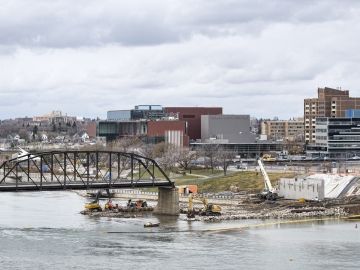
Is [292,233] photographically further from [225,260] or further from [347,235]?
[225,260]

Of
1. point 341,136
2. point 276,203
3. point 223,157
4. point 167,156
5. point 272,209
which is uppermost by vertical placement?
point 341,136

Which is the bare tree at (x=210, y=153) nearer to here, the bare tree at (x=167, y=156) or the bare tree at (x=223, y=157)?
the bare tree at (x=223, y=157)

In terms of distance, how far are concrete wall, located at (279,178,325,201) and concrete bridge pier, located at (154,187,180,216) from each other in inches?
613

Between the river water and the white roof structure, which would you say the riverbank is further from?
the white roof structure

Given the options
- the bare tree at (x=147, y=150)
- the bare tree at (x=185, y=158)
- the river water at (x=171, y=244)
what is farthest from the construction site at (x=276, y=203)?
the bare tree at (x=147, y=150)

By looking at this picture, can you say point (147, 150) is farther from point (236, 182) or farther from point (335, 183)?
point (335, 183)

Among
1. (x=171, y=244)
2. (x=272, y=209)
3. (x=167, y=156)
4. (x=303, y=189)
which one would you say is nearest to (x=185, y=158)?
(x=167, y=156)

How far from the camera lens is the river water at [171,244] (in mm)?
66125

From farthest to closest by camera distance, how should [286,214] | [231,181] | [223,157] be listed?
[223,157] → [231,181] → [286,214]

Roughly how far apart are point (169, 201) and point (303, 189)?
1658 cm

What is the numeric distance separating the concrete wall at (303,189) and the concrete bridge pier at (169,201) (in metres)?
15.6

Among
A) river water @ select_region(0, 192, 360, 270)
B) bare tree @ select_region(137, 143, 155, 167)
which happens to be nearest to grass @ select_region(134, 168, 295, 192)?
river water @ select_region(0, 192, 360, 270)

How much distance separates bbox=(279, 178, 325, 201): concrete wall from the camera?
10738 centimetres

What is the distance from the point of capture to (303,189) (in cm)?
10856
